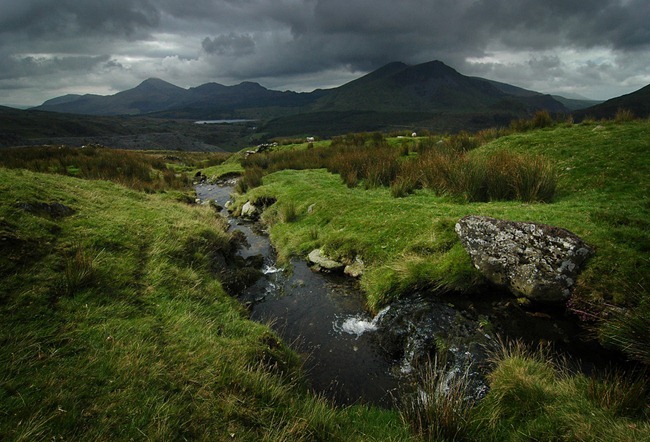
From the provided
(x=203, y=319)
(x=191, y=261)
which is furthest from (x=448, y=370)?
(x=191, y=261)

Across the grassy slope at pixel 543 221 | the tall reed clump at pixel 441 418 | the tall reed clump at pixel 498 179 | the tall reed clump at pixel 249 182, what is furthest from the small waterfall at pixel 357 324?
the tall reed clump at pixel 249 182

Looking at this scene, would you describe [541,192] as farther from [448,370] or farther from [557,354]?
[448,370]

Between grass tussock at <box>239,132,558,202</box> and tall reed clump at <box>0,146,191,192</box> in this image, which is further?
tall reed clump at <box>0,146,191,192</box>

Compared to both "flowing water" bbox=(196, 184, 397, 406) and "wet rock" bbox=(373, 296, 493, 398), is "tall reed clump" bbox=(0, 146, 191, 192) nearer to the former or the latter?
"flowing water" bbox=(196, 184, 397, 406)

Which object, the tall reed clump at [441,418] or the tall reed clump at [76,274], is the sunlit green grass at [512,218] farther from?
the tall reed clump at [76,274]

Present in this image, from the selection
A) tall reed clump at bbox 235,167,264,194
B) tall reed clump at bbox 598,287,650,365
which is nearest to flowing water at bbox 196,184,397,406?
tall reed clump at bbox 598,287,650,365

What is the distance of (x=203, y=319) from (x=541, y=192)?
38.7ft

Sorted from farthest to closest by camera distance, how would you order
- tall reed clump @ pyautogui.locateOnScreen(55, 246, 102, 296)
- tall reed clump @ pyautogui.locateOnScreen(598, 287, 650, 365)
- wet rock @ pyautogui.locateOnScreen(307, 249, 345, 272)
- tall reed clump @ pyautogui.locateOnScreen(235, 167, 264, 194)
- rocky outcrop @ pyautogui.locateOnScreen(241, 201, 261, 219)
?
tall reed clump @ pyautogui.locateOnScreen(235, 167, 264, 194) → rocky outcrop @ pyautogui.locateOnScreen(241, 201, 261, 219) → wet rock @ pyautogui.locateOnScreen(307, 249, 345, 272) → tall reed clump @ pyautogui.locateOnScreen(55, 246, 102, 296) → tall reed clump @ pyautogui.locateOnScreen(598, 287, 650, 365)

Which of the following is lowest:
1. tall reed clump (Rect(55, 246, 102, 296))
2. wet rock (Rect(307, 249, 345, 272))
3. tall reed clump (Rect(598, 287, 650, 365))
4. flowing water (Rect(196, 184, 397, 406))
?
flowing water (Rect(196, 184, 397, 406))

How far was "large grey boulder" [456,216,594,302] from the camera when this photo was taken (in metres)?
7.05

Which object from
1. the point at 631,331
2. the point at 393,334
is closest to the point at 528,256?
the point at 631,331

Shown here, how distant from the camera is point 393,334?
23.2ft

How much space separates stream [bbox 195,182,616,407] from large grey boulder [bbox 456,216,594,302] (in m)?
0.46

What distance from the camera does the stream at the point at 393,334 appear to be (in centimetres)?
589
